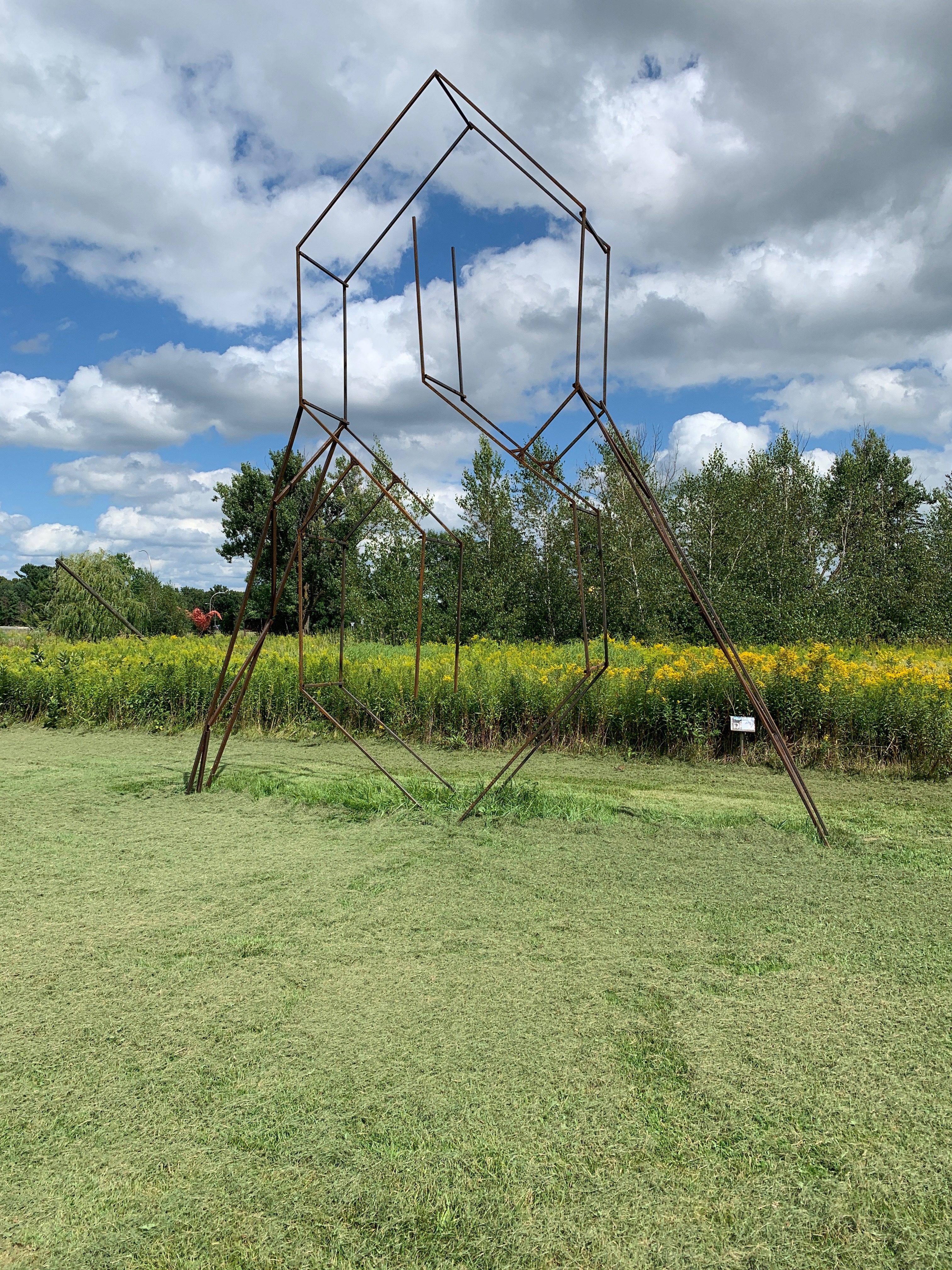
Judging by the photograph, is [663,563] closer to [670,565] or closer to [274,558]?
[670,565]

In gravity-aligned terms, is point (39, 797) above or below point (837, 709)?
below

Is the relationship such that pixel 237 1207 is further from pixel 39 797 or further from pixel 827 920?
pixel 39 797

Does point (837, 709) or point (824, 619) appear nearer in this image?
point (837, 709)

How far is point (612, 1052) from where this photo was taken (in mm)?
2139

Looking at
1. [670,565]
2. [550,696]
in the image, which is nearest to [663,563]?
[670,565]

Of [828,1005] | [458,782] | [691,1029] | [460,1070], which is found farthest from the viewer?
[458,782]

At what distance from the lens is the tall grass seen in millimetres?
5996

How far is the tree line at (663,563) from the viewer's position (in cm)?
1234

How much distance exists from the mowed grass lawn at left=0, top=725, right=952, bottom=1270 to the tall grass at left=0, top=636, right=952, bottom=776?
1.93 meters

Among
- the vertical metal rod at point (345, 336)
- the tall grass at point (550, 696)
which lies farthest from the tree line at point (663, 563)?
the vertical metal rod at point (345, 336)

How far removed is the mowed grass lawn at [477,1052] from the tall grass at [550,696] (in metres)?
1.93

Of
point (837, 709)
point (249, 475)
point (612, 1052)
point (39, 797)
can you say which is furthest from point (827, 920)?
point (249, 475)

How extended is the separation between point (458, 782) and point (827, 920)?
2.90 metres

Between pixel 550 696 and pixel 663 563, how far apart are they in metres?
8.87
